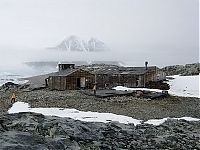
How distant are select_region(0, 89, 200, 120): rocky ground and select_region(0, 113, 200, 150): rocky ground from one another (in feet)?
21.5

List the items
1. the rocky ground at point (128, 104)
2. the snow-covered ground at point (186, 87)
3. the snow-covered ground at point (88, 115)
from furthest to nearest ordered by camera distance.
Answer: the snow-covered ground at point (186, 87)
the rocky ground at point (128, 104)
the snow-covered ground at point (88, 115)

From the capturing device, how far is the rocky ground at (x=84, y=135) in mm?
15766

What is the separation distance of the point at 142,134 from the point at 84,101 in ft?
53.6

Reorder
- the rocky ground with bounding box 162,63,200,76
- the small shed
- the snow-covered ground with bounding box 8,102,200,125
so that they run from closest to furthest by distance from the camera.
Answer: the snow-covered ground with bounding box 8,102,200,125, the small shed, the rocky ground with bounding box 162,63,200,76

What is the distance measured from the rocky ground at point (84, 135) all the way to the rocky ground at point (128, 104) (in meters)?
6.56

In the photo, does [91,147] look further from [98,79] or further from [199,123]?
[98,79]

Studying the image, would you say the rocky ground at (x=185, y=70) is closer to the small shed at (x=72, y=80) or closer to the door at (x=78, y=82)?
the small shed at (x=72, y=80)

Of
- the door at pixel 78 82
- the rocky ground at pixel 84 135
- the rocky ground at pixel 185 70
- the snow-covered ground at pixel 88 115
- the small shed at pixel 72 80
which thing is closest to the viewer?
the rocky ground at pixel 84 135

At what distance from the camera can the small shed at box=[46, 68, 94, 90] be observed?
49.7 m

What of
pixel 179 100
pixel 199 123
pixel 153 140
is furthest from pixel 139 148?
pixel 179 100

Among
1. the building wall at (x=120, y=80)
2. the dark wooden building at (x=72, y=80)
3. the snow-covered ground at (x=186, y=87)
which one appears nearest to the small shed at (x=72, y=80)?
the dark wooden building at (x=72, y=80)

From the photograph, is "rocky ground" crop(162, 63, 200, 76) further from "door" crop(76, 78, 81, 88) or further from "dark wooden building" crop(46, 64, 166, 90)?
"door" crop(76, 78, 81, 88)

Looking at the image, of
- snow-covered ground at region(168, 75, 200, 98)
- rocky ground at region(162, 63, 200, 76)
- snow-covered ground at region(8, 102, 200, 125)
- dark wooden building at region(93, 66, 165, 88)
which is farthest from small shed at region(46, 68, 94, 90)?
rocky ground at region(162, 63, 200, 76)

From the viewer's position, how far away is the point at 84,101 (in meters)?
37.1
